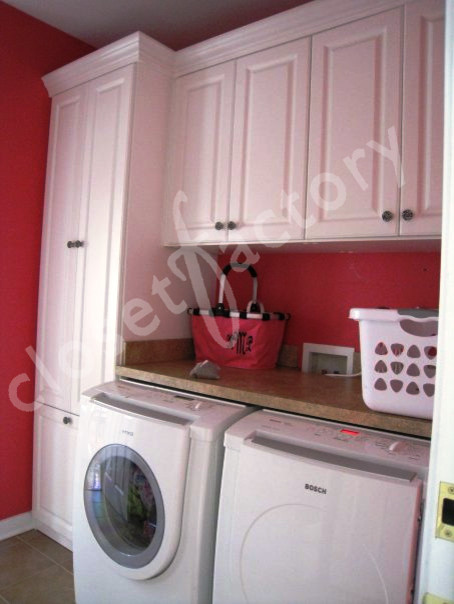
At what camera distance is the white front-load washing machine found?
1302mm

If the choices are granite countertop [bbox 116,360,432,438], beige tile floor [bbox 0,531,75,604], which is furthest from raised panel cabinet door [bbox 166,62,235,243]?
beige tile floor [bbox 0,531,75,604]

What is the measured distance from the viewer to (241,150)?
186cm

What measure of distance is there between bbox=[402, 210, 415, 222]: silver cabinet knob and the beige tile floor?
1.99 meters

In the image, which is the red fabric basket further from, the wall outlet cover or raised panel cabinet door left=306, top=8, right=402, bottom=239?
raised panel cabinet door left=306, top=8, right=402, bottom=239

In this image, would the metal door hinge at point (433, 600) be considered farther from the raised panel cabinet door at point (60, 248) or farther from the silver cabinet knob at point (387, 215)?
the raised panel cabinet door at point (60, 248)

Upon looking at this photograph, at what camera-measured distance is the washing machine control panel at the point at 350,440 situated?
108 centimetres

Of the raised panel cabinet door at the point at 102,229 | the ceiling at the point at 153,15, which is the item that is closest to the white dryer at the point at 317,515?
the raised panel cabinet door at the point at 102,229

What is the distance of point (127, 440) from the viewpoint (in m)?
1.47

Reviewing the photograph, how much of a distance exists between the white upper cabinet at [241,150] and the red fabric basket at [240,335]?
328 mm

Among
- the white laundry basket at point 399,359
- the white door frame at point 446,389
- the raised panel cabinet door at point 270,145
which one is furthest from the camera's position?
the raised panel cabinet door at point 270,145

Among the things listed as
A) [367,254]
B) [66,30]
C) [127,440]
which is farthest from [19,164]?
[367,254]

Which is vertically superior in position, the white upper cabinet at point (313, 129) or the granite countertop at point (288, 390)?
the white upper cabinet at point (313, 129)

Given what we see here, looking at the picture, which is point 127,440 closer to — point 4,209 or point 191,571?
point 191,571

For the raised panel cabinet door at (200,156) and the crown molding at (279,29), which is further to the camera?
the raised panel cabinet door at (200,156)
